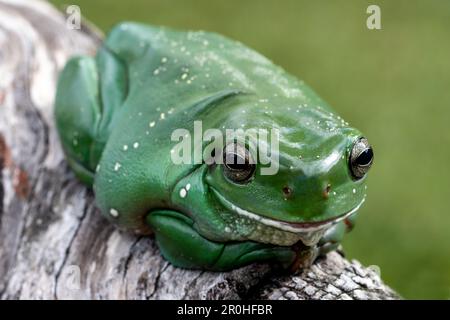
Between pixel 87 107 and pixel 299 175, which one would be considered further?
pixel 87 107

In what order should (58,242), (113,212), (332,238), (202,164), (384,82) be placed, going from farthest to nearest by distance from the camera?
(384,82) → (58,242) → (113,212) → (332,238) → (202,164)

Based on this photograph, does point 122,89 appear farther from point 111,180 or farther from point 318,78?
point 318,78

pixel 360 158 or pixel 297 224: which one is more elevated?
pixel 360 158

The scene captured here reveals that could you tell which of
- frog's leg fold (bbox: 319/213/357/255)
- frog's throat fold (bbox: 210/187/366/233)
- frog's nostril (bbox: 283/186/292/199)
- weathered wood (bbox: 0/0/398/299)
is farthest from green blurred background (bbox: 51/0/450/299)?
frog's nostril (bbox: 283/186/292/199)

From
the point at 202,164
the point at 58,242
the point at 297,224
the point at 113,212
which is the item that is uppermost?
the point at 202,164

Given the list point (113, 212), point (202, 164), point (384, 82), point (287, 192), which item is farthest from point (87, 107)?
point (384, 82)

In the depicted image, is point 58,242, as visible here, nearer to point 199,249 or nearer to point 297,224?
point 199,249

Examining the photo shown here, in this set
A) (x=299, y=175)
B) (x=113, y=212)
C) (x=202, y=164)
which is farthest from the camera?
(x=113, y=212)

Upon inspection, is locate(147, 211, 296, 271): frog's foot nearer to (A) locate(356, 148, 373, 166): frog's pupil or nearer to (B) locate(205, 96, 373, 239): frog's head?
(B) locate(205, 96, 373, 239): frog's head
